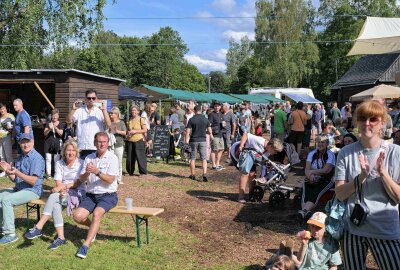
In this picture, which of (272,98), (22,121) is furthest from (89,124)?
(272,98)

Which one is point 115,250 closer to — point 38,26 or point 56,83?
point 56,83

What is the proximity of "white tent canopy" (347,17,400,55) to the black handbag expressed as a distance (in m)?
6.83

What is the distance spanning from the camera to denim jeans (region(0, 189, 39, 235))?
565 centimetres

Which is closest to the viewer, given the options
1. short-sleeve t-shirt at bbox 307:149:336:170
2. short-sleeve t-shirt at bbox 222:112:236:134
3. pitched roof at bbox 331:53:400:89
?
short-sleeve t-shirt at bbox 307:149:336:170

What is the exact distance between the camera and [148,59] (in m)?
70.3

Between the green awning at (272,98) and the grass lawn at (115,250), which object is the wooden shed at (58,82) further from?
the green awning at (272,98)

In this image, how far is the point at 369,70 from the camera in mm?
32938

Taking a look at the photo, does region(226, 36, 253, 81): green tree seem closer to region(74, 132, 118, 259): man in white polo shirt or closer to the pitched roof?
the pitched roof

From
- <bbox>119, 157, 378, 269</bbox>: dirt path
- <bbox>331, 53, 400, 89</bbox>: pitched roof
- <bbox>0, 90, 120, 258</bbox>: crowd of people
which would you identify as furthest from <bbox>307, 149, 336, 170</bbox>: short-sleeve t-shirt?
<bbox>331, 53, 400, 89</bbox>: pitched roof

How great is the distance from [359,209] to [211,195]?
628cm

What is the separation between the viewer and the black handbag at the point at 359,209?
2.76 meters

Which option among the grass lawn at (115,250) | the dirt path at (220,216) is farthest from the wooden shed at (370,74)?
the grass lawn at (115,250)

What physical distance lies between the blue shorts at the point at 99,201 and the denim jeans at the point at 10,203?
2.58 feet

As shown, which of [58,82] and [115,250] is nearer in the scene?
[115,250]
